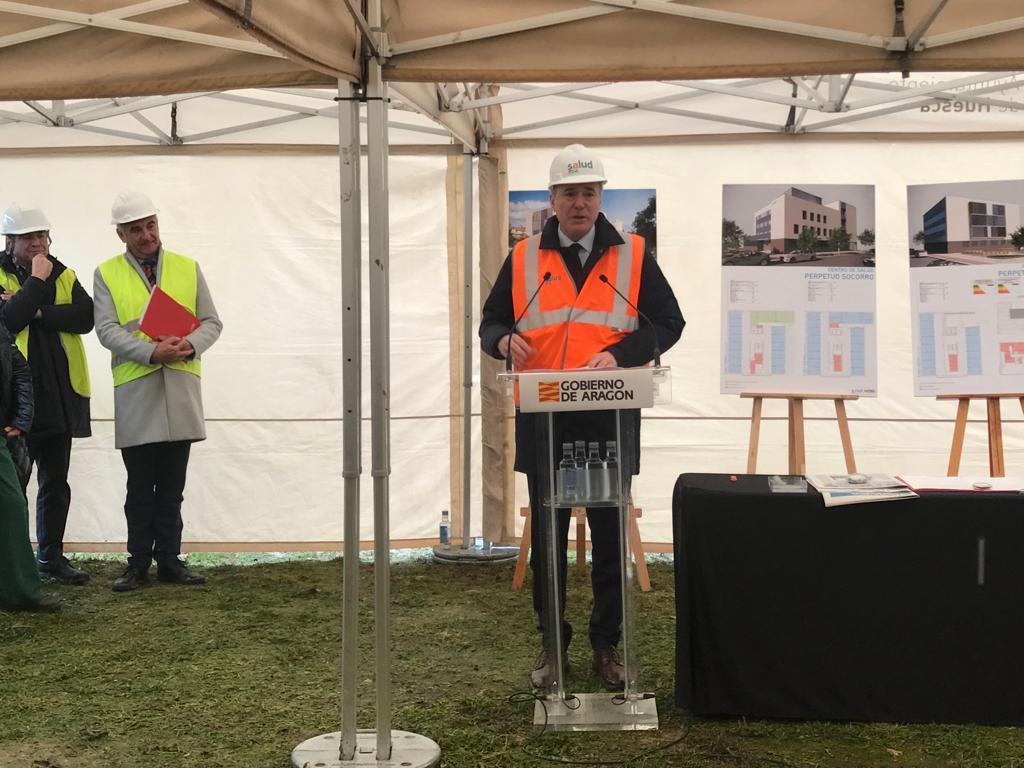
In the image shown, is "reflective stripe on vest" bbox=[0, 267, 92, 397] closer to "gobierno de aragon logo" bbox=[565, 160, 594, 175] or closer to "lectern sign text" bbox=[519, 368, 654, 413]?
"gobierno de aragon logo" bbox=[565, 160, 594, 175]

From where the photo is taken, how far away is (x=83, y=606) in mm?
4938

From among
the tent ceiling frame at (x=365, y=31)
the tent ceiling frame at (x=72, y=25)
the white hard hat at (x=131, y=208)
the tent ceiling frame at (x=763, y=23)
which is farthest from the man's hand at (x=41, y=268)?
the tent ceiling frame at (x=763, y=23)

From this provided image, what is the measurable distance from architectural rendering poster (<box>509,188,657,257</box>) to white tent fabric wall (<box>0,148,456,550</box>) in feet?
1.54

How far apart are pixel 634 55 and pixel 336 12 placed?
2.50 ft

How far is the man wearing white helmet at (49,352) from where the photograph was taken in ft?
17.3

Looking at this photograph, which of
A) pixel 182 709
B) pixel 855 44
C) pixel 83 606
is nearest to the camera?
pixel 855 44

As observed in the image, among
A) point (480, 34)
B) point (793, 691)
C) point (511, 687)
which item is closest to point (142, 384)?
point (511, 687)

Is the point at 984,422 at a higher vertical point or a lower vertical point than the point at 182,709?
higher

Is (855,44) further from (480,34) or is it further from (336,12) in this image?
(336,12)

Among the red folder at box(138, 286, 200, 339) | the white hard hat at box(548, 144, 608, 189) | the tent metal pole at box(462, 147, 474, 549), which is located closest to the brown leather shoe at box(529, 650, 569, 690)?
the white hard hat at box(548, 144, 608, 189)

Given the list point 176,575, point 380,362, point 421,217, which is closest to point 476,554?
point 176,575

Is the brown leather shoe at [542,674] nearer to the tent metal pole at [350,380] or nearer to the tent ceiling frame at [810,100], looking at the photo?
the tent metal pole at [350,380]

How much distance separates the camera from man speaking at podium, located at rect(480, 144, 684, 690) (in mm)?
3369

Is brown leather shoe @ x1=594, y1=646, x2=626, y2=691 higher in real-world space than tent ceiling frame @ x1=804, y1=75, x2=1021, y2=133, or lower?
lower
